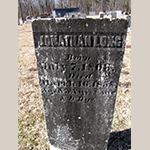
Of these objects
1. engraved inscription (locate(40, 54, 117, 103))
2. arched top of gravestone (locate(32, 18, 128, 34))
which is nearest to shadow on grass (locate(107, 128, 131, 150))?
engraved inscription (locate(40, 54, 117, 103))

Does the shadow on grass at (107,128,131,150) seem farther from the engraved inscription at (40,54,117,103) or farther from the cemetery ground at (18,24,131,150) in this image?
the engraved inscription at (40,54,117,103)

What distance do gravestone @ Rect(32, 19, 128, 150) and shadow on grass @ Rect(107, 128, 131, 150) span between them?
0.62 m

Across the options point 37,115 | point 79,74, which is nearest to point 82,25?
point 79,74

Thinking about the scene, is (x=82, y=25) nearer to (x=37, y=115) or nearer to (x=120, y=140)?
(x=120, y=140)

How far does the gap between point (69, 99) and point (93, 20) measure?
1.27m

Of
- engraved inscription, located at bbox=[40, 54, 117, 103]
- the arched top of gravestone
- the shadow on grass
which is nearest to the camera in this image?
the arched top of gravestone

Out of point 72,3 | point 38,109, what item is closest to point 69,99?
point 38,109

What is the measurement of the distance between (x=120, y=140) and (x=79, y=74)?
2.20 metres

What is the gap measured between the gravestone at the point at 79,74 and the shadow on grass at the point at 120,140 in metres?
0.62

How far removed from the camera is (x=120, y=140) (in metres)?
3.32

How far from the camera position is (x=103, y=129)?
254 centimetres

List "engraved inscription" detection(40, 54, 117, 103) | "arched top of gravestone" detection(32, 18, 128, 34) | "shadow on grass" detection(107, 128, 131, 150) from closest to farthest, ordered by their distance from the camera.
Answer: "arched top of gravestone" detection(32, 18, 128, 34) → "engraved inscription" detection(40, 54, 117, 103) → "shadow on grass" detection(107, 128, 131, 150)

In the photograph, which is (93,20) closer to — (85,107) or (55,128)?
(85,107)

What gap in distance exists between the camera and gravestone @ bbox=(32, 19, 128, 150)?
1801 millimetres
